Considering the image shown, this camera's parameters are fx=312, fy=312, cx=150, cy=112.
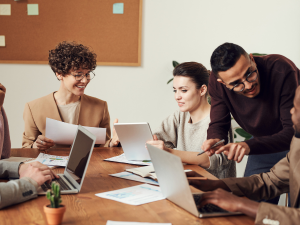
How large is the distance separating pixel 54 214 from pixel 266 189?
83 cm

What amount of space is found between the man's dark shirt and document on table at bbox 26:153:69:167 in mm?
800

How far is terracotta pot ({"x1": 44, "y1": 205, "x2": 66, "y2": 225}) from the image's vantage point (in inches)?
33.3

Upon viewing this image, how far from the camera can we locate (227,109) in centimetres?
184

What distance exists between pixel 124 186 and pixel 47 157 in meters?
0.66

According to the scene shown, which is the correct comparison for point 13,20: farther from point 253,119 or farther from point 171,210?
point 171,210

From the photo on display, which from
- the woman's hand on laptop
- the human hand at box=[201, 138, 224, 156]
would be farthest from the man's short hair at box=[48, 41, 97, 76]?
the woman's hand on laptop

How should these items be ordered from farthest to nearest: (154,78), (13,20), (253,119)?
(154,78), (13,20), (253,119)

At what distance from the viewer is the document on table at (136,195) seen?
3.58ft

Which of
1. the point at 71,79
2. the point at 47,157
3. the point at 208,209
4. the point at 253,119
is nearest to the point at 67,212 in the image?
the point at 208,209

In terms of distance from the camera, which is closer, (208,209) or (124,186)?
(208,209)

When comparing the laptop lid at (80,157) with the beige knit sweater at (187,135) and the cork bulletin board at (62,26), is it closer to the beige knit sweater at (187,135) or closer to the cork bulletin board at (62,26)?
the beige knit sweater at (187,135)

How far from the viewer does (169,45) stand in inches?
125

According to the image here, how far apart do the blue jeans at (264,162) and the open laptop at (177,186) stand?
32.7 inches

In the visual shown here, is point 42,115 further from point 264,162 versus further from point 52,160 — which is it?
point 264,162
